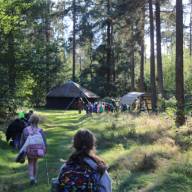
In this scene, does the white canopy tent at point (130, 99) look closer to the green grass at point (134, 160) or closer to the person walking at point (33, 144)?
the green grass at point (134, 160)

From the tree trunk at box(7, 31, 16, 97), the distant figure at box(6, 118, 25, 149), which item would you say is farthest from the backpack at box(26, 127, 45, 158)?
the tree trunk at box(7, 31, 16, 97)

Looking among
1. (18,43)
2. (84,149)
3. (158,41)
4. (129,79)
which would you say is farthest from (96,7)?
(84,149)

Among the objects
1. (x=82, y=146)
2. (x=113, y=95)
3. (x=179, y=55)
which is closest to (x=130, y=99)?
(x=113, y=95)

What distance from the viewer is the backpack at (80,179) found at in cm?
509

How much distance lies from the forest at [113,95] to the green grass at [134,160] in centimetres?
2

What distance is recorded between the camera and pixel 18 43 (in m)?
28.0

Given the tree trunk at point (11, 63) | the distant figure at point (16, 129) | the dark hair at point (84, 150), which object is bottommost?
the distant figure at point (16, 129)

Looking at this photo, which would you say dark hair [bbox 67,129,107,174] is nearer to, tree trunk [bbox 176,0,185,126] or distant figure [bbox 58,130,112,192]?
distant figure [bbox 58,130,112,192]

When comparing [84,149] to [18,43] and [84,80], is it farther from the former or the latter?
[84,80]

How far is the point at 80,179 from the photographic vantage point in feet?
16.7

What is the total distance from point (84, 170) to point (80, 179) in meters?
0.10

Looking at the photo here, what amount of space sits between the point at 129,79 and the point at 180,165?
184 ft

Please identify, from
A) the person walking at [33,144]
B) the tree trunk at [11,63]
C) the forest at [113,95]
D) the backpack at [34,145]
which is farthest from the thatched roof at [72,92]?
the backpack at [34,145]

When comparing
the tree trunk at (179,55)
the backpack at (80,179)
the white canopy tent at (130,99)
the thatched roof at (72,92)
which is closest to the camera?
the backpack at (80,179)
